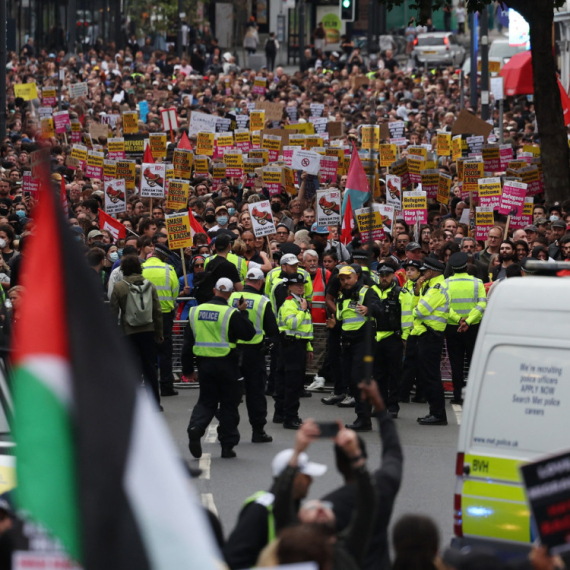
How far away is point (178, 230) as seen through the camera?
1630 cm

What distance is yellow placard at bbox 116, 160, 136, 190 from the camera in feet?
71.5

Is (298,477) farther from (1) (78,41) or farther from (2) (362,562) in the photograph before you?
(1) (78,41)

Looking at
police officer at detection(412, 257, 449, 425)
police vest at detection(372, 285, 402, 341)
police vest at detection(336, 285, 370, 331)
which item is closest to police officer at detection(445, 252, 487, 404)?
police officer at detection(412, 257, 449, 425)

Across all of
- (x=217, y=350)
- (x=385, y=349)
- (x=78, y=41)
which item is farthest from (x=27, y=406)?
(x=78, y=41)

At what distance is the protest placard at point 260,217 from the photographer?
17016 mm

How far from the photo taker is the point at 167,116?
94.3ft

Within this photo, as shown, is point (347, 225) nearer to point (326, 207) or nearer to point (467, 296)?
point (326, 207)

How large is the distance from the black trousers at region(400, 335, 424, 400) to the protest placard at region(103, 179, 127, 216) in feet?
24.7

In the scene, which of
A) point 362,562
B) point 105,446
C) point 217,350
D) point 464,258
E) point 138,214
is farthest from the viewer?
point 138,214

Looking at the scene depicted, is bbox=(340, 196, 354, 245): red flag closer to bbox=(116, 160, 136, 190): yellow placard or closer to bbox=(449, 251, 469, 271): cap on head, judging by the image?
bbox=(449, 251, 469, 271): cap on head

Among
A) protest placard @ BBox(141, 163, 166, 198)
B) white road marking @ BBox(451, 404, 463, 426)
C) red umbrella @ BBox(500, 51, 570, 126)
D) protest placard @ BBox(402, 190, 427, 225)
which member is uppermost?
red umbrella @ BBox(500, 51, 570, 126)

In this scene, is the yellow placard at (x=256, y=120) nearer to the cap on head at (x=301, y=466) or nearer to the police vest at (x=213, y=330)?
the police vest at (x=213, y=330)

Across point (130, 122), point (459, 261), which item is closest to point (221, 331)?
point (459, 261)

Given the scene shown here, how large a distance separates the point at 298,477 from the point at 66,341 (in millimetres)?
2345
